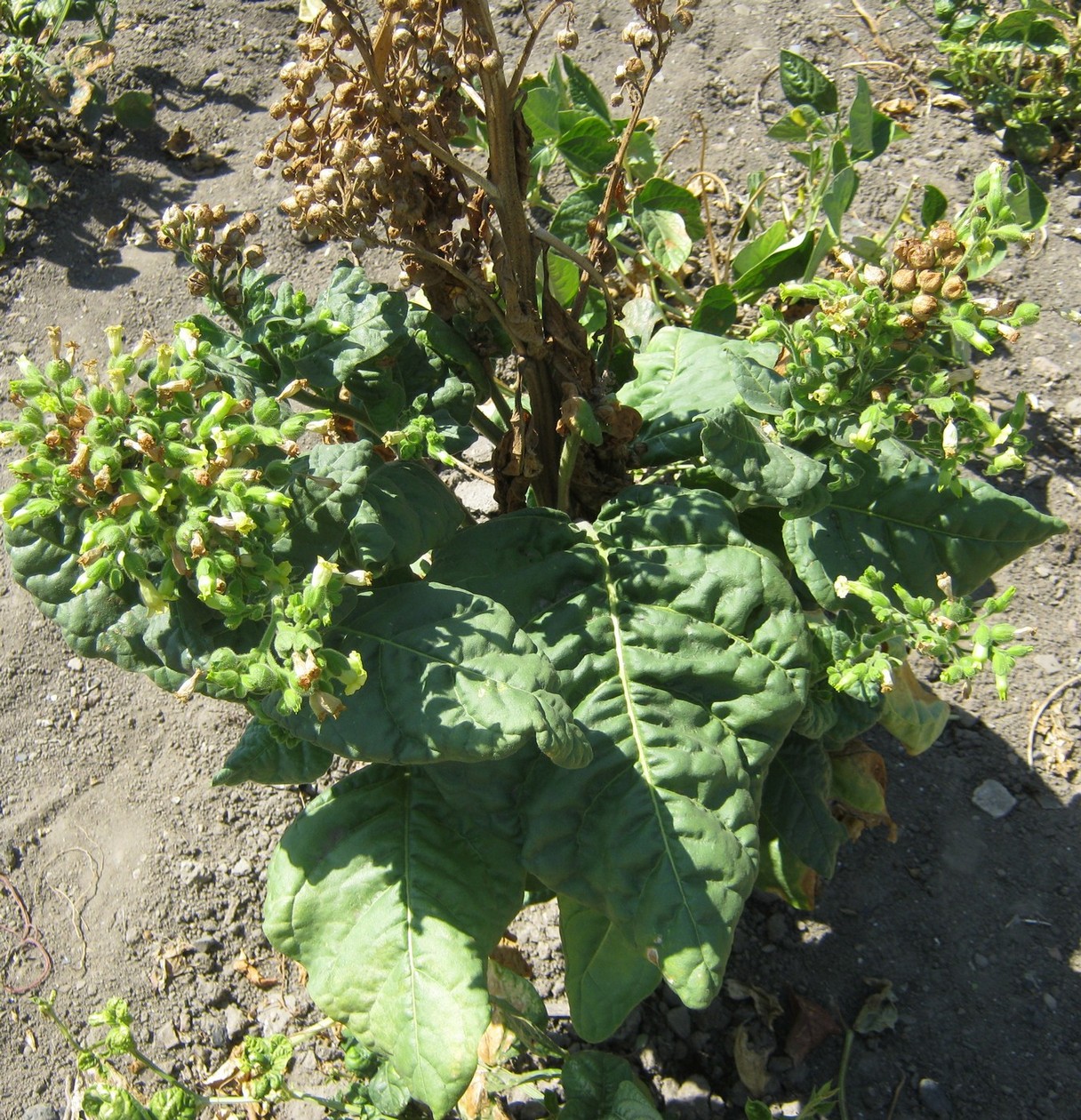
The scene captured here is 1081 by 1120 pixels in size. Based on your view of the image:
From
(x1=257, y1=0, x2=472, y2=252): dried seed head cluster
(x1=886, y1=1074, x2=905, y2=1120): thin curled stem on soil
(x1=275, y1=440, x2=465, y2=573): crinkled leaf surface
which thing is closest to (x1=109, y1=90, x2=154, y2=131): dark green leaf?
(x1=257, y1=0, x2=472, y2=252): dried seed head cluster

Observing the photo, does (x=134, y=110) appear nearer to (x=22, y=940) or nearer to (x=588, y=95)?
(x=588, y=95)

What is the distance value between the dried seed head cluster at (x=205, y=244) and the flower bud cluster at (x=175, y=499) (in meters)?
0.47

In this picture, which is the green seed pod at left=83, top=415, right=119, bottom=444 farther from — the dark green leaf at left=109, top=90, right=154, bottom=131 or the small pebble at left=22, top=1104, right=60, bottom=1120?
the dark green leaf at left=109, top=90, right=154, bottom=131

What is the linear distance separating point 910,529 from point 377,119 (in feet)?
4.48

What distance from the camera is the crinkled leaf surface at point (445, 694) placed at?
5.44ft

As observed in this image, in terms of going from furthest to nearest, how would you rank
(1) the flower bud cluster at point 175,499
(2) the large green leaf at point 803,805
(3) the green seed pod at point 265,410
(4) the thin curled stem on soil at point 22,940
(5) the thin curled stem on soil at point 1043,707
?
(5) the thin curled stem on soil at point 1043,707 → (4) the thin curled stem on soil at point 22,940 → (2) the large green leaf at point 803,805 → (3) the green seed pod at point 265,410 → (1) the flower bud cluster at point 175,499

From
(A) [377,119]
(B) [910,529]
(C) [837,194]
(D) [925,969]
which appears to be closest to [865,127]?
(C) [837,194]

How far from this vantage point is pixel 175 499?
1502 mm

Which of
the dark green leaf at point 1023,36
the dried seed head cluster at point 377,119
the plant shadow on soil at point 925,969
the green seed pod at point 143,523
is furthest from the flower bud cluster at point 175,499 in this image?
the dark green leaf at point 1023,36

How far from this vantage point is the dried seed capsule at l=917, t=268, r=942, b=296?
1725 mm

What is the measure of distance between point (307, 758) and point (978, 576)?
1.47 m

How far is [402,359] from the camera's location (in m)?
2.36

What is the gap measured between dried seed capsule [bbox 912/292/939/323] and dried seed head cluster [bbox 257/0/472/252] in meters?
0.84

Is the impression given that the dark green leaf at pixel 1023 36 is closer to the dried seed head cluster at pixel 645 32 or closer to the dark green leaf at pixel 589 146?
the dark green leaf at pixel 589 146
